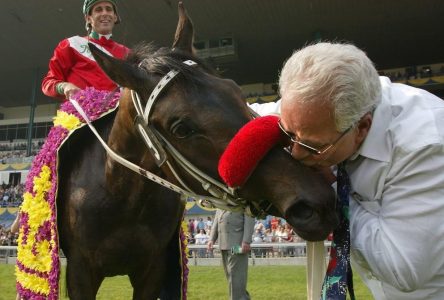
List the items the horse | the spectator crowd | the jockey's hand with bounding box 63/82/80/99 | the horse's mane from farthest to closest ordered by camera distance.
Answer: the spectator crowd, the jockey's hand with bounding box 63/82/80/99, the horse's mane, the horse

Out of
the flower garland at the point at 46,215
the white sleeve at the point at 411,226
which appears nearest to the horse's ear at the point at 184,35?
the flower garland at the point at 46,215

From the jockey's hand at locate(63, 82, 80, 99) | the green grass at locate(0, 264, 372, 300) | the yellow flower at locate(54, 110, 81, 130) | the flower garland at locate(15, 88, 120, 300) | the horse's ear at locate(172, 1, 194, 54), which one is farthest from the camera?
the green grass at locate(0, 264, 372, 300)

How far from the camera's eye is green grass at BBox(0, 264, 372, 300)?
7.29 metres

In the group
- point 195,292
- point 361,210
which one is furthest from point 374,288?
point 195,292

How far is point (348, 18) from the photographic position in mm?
24797

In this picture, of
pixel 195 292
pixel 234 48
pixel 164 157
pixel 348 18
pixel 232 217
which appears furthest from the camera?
pixel 234 48

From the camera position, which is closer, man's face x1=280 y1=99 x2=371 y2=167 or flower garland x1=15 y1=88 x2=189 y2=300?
man's face x1=280 y1=99 x2=371 y2=167

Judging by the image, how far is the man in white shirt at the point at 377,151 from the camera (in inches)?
65.5

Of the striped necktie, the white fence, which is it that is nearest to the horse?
the striped necktie

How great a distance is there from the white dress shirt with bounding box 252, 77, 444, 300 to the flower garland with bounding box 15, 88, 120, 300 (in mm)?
1921

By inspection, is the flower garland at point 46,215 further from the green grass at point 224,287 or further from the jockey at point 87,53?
the green grass at point 224,287

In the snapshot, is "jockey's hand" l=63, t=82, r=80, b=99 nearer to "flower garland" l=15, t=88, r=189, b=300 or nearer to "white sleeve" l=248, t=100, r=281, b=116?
"flower garland" l=15, t=88, r=189, b=300

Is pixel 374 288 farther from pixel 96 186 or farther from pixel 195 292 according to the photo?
pixel 195 292

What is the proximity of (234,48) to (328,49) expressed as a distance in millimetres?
25832
